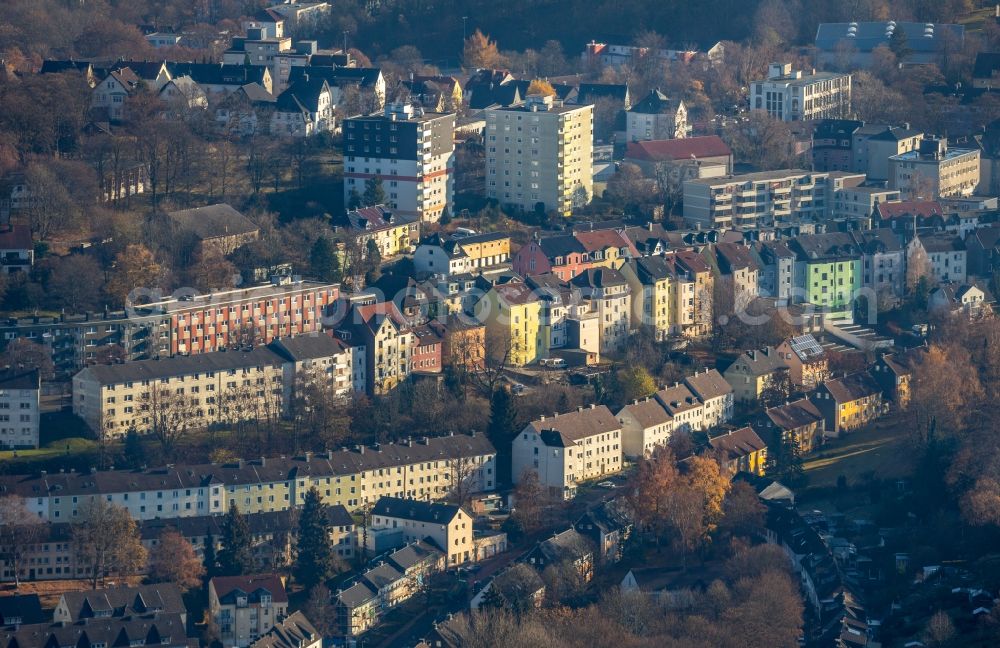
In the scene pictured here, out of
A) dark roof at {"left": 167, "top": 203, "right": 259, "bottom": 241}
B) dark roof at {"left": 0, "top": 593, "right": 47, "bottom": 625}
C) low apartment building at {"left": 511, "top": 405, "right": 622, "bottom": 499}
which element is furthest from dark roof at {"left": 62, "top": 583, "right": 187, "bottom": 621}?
dark roof at {"left": 167, "top": 203, "right": 259, "bottom": 241}

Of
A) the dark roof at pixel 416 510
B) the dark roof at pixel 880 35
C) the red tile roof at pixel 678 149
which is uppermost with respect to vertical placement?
the dark roof at pixel 880 35

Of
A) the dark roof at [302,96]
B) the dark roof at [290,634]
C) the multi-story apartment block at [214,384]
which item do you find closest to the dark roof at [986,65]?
the dark roof at [302,96]

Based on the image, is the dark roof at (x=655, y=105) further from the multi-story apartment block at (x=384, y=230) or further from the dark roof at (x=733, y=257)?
the multi-story apartment block at (x=384, y=230)

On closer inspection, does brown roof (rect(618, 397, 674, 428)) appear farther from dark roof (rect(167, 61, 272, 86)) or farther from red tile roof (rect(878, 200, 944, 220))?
dark roof (rect(167, 61, 272, 86))

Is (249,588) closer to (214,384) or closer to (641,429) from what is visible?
(214,384)

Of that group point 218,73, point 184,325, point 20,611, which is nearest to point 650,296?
point 184,325
